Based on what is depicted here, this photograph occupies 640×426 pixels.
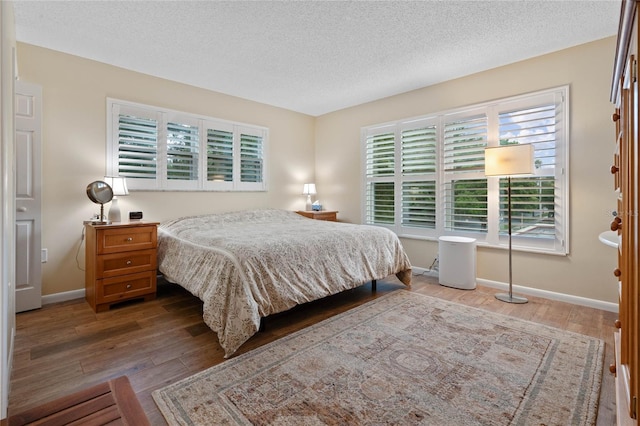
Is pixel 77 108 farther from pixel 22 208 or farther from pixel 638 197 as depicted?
pixel 638 197

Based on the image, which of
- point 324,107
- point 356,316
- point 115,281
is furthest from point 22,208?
point 324,107

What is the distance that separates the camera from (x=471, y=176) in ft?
12.5

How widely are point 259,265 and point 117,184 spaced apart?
2007 millimetres

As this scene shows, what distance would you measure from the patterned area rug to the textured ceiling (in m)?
2.60

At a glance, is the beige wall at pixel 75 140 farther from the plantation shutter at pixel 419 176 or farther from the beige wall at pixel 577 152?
the beige wall at pixel 577 152

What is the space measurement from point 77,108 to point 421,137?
4122 millimetres

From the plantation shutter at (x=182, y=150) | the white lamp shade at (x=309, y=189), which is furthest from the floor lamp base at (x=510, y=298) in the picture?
the plantation shutter at (x=182, y=150)

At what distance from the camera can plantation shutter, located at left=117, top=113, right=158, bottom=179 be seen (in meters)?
3.55

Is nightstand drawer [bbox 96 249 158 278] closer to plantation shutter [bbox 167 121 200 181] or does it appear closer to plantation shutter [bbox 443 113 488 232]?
plantation shutter [bbox 167 121 200 181]

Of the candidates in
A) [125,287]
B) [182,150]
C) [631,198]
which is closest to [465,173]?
[631,198]

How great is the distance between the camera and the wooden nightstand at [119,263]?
2918 mm

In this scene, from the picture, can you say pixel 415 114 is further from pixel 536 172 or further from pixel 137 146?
pixel 137 146

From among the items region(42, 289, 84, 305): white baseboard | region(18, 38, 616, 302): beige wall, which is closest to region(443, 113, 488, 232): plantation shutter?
region(18, 38, 616, 302): beige wall

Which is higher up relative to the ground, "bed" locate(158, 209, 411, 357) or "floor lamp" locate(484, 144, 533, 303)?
"floor lamp" locate(484, 144, 533, 303)
